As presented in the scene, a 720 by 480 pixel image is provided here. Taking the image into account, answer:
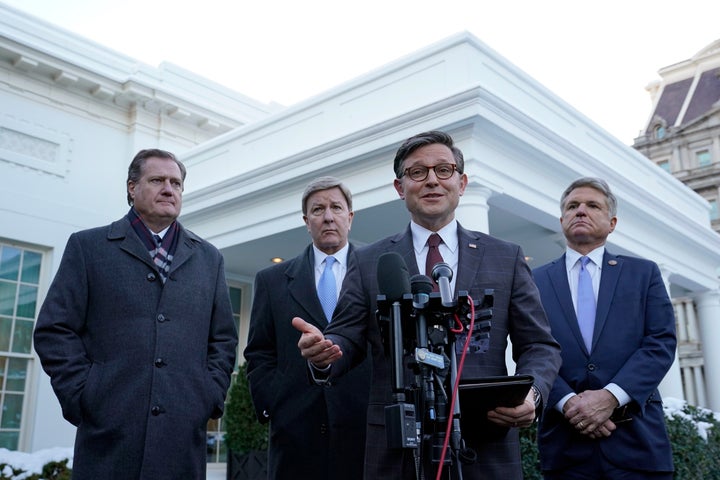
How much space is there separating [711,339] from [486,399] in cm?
1445

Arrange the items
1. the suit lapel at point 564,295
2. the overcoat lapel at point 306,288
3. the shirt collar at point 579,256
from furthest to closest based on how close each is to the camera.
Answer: the overcoat lapel at point 306,288 → the shirt collar at point 579,256 → the suit lapel at point 564,295

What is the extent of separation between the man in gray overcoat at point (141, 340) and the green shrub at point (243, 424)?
6.66m

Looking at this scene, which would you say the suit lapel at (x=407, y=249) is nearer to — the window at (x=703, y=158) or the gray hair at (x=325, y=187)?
the gray hair at (x=325, y=187)

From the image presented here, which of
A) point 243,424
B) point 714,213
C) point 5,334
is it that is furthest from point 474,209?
point 714,213

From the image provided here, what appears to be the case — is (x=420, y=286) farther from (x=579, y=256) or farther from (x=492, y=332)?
(x=579, y=256)

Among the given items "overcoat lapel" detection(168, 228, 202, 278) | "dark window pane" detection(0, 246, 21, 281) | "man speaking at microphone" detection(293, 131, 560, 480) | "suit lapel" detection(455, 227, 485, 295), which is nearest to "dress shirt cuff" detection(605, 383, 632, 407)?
"man speaking at microphone" detection(293, 131, 560, 480)

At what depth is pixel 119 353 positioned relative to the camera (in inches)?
117

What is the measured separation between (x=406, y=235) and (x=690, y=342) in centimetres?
4145

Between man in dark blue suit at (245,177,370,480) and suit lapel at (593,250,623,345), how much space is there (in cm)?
119

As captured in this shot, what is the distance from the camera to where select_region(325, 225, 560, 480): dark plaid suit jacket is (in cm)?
226

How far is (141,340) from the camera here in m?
3.00

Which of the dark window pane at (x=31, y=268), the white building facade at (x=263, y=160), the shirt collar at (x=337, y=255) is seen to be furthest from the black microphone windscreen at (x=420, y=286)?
the dark window pane at (x=31, y=268)

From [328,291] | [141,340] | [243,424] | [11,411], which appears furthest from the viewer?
[11,411]

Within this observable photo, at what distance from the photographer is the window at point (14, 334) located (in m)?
10.6
